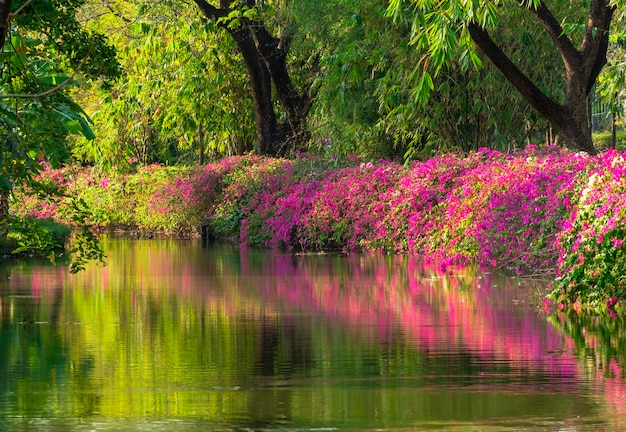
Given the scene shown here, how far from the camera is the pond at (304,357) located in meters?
8.79

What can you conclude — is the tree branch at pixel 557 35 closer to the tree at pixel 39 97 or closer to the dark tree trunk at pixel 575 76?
the dark tree trunk at pixel 575 76

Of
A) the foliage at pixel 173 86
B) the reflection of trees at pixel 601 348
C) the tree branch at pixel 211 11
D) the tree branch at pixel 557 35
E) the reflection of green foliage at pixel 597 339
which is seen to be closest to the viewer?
the reflection of trees at pixel 601 348

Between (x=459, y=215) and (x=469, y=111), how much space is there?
6284 mm

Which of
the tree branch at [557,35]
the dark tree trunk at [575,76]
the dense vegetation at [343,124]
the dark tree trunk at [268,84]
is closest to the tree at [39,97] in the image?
the dense vegetation at [343,124]

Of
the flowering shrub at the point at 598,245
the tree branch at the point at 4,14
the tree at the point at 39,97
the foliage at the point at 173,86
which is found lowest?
the flowering shrub at the point at 598,245

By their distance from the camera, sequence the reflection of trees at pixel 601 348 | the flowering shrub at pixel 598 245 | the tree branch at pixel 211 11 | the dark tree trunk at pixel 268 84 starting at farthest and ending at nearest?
1. the dark tree trunk at pixel 268 84
2. the tree branch at pixel 211 11
3. the flowering shrub at pixel 598 245
4. the reflection of trees at pixel 601 348

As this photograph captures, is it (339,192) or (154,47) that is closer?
(339,192)

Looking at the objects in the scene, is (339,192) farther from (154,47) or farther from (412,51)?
(154,47)

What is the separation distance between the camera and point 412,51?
29.9 metres

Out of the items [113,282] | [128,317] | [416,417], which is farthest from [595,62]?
[416,417]

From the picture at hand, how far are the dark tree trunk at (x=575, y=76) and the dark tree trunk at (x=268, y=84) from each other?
11.8 m

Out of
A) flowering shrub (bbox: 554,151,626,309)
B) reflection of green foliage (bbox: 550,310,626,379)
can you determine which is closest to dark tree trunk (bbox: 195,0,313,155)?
flowering shrub (bbox: 554,151,626,309)

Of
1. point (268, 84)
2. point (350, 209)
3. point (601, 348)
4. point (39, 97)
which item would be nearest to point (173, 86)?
point (268, 84)

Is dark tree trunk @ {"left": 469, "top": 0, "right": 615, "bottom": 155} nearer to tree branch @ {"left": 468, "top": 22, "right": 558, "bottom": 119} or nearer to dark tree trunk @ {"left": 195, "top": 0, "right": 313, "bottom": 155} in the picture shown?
tree branch @ {"left": 468, "top": 22, "right": 558, "bottom": 119}
